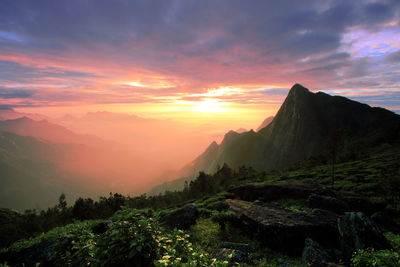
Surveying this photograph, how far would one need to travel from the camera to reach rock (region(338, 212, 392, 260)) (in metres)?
11.2

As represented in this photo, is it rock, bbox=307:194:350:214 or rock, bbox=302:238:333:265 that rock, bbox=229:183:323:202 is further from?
rock, bbox=302:238:333:265

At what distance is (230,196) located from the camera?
3959 cm

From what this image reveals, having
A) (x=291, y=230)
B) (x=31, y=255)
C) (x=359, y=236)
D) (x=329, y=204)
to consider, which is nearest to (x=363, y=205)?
(x=329, y=204)

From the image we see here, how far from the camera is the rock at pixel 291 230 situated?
43.9ft

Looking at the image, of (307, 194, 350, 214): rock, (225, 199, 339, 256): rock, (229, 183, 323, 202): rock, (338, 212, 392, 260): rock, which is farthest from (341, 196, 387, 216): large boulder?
(338, 212, 392, 260): rock

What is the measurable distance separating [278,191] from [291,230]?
786 inches

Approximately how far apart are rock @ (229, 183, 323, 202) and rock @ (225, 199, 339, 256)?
51.9ft

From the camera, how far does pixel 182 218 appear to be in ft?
63.8

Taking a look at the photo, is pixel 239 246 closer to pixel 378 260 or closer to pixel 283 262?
pixel 283 262

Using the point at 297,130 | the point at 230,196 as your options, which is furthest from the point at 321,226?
the point at 297,130

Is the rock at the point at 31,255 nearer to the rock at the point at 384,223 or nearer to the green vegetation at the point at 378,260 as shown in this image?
the green vegetation at the point at 378,260

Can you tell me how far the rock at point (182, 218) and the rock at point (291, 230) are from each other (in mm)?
5833

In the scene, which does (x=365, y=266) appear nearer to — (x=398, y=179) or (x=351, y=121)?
(x=398, y=179)

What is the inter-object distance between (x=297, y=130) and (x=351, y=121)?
44.8m
